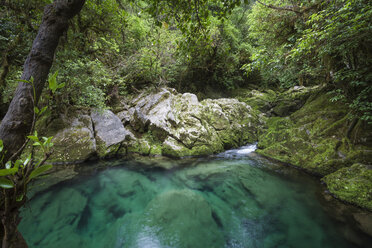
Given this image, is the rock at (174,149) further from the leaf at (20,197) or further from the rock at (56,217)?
the leaf at (20,197)

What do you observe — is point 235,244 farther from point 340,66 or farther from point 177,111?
point 340,66

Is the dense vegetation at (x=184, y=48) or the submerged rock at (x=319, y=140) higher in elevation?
the dense vegetation at (x=184, y=48)

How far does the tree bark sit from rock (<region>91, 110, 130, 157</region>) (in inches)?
266

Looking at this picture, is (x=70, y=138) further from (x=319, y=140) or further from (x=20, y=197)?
(x=319, y=140)

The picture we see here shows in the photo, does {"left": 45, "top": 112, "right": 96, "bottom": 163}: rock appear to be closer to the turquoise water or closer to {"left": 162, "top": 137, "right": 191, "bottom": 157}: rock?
the turquoise water

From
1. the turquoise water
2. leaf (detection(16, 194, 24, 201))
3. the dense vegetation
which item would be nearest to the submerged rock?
the dense vegetation

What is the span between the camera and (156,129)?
896 centimetres

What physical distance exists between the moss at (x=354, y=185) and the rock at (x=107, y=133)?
8553 mm

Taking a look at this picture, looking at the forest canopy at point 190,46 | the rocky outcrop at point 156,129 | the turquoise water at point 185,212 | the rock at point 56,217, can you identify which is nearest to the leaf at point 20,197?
the forest canopy at point 190,46

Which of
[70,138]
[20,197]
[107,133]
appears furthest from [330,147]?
[70,138]

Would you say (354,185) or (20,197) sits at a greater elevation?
(20,197)

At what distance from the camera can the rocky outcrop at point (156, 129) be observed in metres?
7.25

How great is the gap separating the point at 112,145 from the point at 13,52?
5104 mm

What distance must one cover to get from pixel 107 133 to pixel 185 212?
591cm
